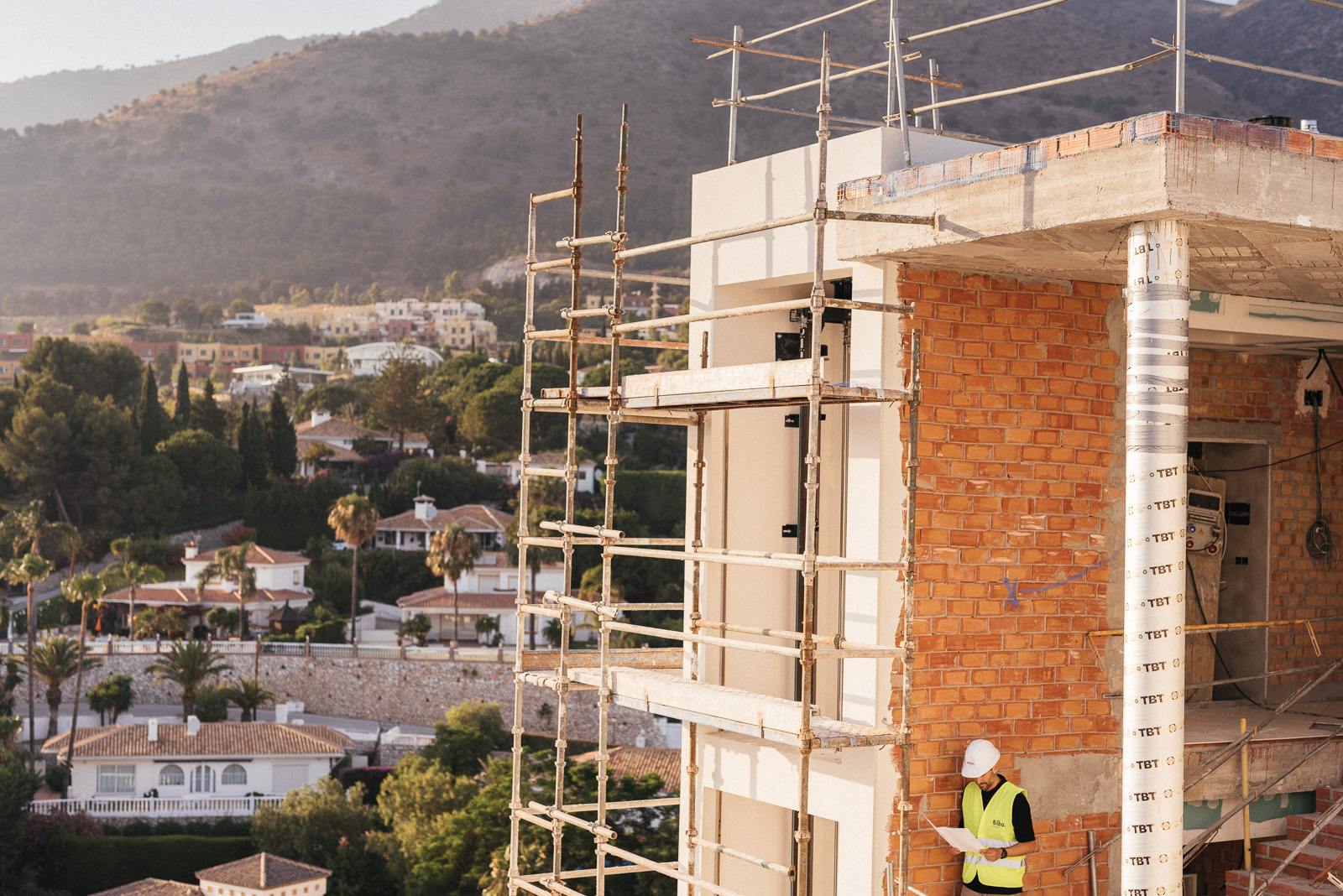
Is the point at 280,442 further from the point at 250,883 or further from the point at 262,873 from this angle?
the point at 250,883

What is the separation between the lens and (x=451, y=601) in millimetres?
60031

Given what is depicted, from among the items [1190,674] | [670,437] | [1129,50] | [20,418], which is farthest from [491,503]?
[1129,50]

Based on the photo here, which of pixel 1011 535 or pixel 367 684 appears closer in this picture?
pixel 1011 535

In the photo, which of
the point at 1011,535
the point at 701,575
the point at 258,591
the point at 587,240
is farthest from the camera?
the point at 258,591

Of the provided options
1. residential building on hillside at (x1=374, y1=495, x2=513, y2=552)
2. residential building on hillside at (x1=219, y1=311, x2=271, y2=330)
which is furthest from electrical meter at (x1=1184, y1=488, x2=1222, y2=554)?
residential building on hillside at (x1=219, y1=311, x2=271, y2=330)

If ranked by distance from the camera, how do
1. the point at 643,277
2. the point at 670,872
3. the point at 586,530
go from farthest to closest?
the point at 643,277 < the point at 586,530 < the point at 670,872

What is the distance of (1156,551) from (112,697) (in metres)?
53.7

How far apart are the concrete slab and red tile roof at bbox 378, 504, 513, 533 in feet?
206

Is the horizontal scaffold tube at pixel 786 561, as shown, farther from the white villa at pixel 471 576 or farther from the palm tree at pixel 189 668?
the white villa at pixel 471 576

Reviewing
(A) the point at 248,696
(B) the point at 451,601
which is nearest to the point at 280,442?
(B) the point at 451,601

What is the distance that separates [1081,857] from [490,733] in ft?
138

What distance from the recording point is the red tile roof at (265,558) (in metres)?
61.2

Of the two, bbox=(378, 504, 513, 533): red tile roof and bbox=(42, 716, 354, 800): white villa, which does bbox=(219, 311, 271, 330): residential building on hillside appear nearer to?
bbox=(378, 504, 513, 533): red tile roof

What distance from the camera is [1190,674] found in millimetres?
9055
